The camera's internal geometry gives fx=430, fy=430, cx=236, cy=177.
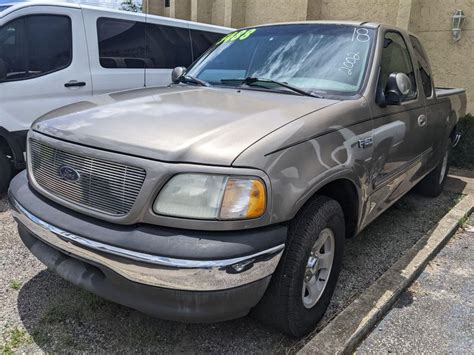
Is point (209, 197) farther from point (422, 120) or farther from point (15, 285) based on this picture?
point (422, 120)

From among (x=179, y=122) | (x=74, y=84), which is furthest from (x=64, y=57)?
(x=179, y=122)

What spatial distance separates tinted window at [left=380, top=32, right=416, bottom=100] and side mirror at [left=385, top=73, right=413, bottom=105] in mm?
125

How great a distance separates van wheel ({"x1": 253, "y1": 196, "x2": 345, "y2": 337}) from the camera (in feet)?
7.43

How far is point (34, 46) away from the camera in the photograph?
15.7ft

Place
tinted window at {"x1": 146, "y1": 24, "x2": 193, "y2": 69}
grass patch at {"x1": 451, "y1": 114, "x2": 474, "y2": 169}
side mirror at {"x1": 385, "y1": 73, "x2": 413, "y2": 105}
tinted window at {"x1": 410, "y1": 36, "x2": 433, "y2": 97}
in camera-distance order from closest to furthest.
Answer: side mirror at {"x1": 385, "y1": 73, "x2": 413, "y2": 105} → tinted window at {"x1": 410, "y1": 36, "x2": 433, "y2": 97} → tinted window at {"x1": 146, "y1": 24, "x2": 193, "y2": 69} → grass patch at {"x1": 451, "y1": 114, "x2": 474, "y2": 169}

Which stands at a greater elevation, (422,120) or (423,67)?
(423,67)

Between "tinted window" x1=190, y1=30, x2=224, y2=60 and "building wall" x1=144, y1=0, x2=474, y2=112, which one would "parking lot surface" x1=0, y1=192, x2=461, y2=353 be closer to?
"tinted window" x1=190, y1=30, x2=224, y2=60

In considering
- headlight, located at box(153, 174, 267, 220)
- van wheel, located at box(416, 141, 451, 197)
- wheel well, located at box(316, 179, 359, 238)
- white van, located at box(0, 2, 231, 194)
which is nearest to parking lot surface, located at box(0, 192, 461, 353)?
wheel well, located at box(316, 179, 359, 238)

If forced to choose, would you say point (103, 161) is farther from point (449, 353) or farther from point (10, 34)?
point (10, 34)

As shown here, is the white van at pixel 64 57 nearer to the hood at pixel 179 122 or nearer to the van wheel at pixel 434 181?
the hood at pixel 179 122

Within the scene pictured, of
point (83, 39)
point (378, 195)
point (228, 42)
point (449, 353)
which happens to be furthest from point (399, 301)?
point (83, 39)

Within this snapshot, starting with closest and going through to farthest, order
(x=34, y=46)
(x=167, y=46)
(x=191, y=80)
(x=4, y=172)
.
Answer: (x=191, y=80), (x=4, y=172), (x=34, y=46), (x=167, y=46)

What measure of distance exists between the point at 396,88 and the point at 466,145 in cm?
512

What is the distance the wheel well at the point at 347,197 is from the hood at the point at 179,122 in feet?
1.64
